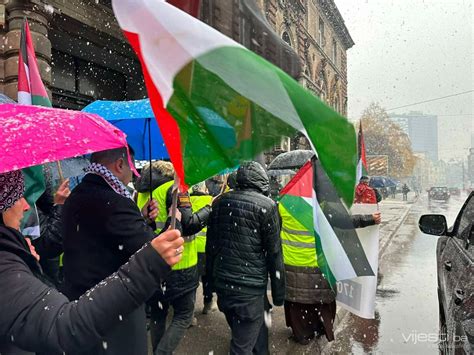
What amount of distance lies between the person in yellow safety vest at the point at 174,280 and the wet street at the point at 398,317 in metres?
1.77

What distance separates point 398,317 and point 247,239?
334cm

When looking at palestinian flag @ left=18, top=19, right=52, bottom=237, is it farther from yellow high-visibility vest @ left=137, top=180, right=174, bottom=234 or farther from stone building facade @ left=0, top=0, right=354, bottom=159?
stone building facade @ left=0, top=0, right=354, bottom=159

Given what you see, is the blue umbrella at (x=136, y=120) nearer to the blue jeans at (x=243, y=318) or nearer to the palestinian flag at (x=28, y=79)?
the palestinian flag at (x=28, y=79)

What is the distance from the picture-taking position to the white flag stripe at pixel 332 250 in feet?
9.41

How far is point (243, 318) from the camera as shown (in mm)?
3188

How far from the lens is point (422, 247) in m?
11.5

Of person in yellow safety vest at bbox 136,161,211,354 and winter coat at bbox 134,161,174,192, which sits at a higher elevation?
winter coat at bbox 134,161,174,192

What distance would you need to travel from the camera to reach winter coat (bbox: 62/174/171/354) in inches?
79.4

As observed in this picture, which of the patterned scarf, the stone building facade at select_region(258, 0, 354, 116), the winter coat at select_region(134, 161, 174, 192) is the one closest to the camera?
the patterned scarf

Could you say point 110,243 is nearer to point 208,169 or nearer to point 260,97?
point 208,169

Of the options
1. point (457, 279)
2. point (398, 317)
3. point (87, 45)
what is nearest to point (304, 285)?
point (457, 279)

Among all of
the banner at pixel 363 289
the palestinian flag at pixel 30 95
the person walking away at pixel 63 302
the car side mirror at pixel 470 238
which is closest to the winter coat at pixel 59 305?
the person walking away at pixel 63 302

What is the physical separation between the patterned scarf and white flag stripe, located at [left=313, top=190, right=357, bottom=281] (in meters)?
1.50

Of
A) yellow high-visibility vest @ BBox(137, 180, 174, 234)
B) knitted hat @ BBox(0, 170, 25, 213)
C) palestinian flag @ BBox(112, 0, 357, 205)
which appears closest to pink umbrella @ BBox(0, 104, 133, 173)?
knitted hat @ BBox(0, 170, 25, 213)
